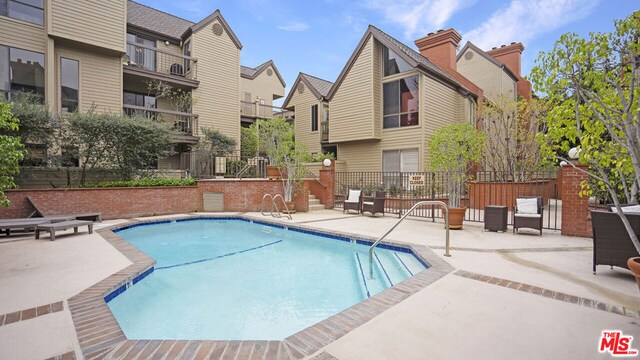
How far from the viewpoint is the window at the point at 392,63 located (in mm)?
16231

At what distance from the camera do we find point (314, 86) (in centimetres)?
2334

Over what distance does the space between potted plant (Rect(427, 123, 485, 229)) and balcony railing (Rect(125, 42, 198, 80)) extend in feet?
46.4

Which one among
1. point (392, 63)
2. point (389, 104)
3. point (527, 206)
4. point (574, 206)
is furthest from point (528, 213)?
point (392, 63)

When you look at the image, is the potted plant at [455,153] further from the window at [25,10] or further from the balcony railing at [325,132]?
the window at [25,10]

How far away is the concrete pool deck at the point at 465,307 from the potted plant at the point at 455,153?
2.80 meters

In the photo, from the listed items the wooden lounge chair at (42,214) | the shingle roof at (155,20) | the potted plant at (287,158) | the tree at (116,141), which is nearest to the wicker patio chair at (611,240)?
the potted plant at (287,158)

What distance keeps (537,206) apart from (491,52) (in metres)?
19.3

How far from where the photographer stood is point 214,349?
2648mm

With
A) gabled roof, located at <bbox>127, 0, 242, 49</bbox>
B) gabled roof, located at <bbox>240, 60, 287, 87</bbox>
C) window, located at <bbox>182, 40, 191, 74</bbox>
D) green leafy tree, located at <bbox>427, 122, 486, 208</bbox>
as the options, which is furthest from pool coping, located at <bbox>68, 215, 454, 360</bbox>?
gabled roof, located at <bbox>240, 60, 287, 87</bbox>

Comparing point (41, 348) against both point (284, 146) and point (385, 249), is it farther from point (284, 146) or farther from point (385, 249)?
point (284, 146)

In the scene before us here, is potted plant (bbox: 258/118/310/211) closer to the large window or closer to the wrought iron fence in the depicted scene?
the wrought iron fence

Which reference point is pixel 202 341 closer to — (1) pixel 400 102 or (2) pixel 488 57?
(1) pixel 400 102

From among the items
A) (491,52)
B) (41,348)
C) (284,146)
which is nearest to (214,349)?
(41,348)

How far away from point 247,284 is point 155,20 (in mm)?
20202
